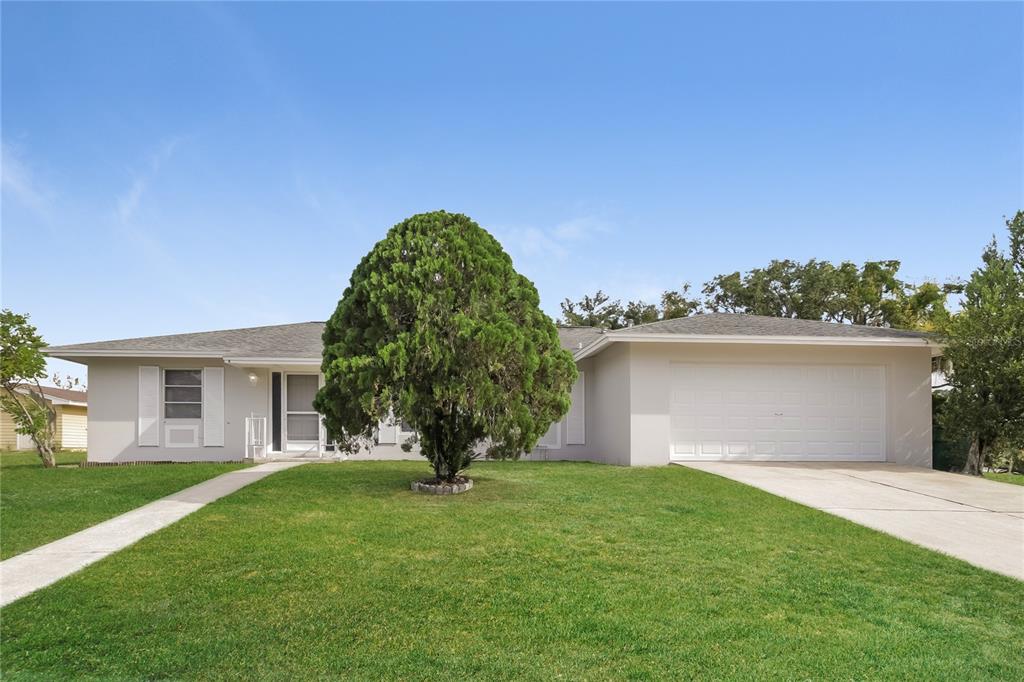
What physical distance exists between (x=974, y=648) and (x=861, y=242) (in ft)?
80.9

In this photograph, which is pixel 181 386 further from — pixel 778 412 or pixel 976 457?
pixel 976 457

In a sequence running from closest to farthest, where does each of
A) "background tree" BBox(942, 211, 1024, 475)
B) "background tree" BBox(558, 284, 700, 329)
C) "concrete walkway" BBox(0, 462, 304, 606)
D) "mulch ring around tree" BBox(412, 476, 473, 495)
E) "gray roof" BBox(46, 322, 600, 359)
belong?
"concrete walkway" BBox(0, 462, 304, 606)
"mulch ring around tree" BBox(412, 476, 473, 495)
"background tree" BBox(942, 211, 1024, 475)
"gray roof" BBox(46, 322, 600, 359)
"background tree" BBox(558, 284, 700, 329)

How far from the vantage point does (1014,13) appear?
11.3 metres

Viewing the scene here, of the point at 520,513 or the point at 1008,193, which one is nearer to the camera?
the point at 520,513

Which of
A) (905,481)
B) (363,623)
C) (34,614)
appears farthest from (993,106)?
(34,614)

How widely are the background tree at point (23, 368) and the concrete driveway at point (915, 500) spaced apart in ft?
45.4

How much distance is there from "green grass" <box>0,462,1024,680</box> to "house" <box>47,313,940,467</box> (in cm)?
534

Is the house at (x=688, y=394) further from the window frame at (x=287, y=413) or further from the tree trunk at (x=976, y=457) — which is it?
the tree trunk at (x=976, y=457)

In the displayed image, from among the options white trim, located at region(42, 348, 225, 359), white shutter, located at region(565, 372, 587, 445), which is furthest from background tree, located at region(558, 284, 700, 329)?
white trim, located at region(42, 348, 225, 359)

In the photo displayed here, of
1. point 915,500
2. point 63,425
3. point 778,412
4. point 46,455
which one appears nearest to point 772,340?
point 778,412

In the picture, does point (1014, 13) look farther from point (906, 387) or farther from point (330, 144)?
point (330, 144)

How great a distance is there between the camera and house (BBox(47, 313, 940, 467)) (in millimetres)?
12180

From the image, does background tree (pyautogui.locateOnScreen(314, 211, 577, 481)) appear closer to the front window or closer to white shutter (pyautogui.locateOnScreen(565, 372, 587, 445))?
white shutter (pyautogui.locateOnScreen(565, 372, 587, 445))

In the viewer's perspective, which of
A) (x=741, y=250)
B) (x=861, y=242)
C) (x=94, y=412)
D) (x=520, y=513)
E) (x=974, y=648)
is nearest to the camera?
(x=974, y=648)
